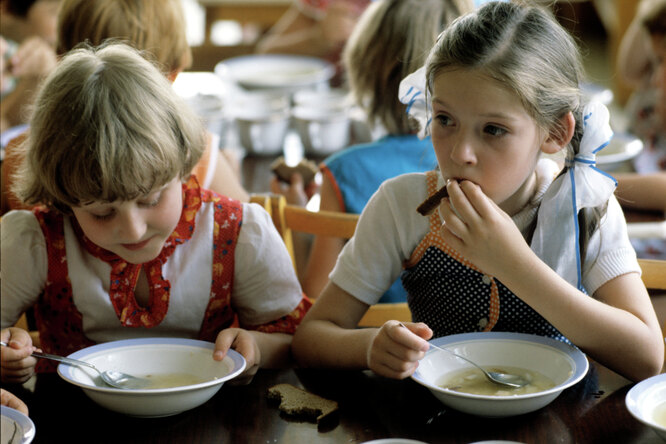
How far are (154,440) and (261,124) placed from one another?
64.2 inches

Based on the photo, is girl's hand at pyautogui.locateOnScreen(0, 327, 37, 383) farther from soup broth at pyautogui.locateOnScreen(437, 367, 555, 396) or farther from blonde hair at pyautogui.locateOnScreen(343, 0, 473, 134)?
blonde hair at pyautogui.locateOnScreen(343, 0, 473, 134)

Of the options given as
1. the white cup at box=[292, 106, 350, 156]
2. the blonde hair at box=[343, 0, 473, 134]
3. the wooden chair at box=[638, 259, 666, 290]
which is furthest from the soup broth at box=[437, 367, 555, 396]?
the white cup at box=[292, 106, 350, 156]

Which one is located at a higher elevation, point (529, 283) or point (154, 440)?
point (529, 283)

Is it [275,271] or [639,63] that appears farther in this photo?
[639,63]

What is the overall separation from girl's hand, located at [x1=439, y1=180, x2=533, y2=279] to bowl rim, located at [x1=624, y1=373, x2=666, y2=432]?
0.22 meters

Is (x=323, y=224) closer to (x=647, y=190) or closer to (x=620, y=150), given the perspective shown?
(x=647, y=190)

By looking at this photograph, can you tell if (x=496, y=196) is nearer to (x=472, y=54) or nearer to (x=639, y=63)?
(x=472, y=54)

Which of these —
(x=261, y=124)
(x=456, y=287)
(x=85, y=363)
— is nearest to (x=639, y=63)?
(x=261, y=124)

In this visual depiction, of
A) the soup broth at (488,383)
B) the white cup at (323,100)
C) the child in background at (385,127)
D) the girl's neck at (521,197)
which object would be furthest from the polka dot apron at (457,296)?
the white cup at (323,100)

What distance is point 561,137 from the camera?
126 centimetres

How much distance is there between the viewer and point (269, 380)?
1187 millimetres

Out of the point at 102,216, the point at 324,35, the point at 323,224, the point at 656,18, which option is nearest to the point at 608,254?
the point at 323,224

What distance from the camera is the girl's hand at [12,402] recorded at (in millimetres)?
1082

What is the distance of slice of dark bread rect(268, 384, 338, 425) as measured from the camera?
1.08m
